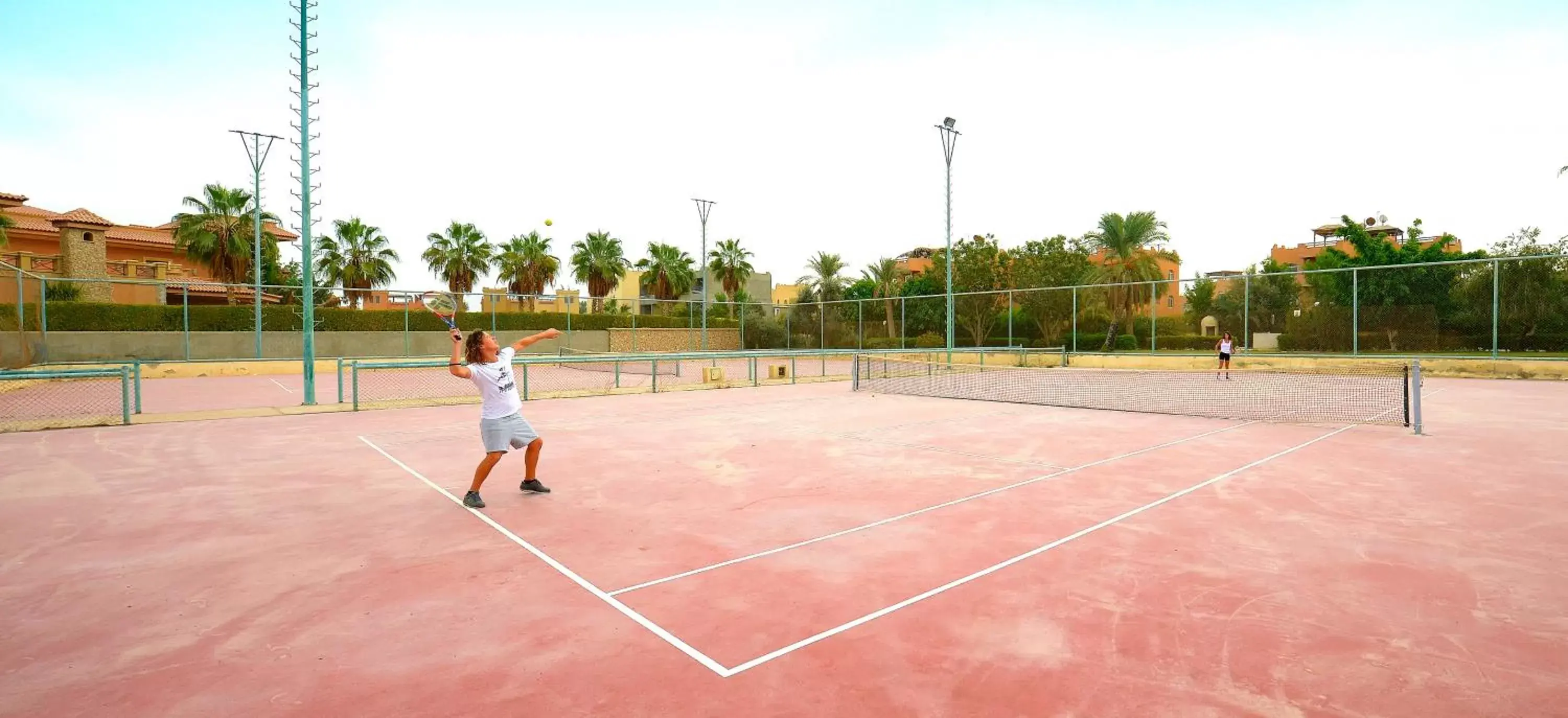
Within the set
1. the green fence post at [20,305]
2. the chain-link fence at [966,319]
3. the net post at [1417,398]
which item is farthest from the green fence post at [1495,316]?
the green fence post at [20,305]

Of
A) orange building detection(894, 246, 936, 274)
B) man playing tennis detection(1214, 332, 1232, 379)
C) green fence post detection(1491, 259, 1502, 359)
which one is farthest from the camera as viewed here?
orange building detection(894, 246, 936, 274)

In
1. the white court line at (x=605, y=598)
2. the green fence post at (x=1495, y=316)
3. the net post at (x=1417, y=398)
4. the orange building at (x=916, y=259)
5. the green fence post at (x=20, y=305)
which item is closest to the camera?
the white court line at (x=605, y=598)

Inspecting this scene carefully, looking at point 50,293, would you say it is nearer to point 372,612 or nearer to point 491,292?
point 491,292

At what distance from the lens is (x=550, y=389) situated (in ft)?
60.1

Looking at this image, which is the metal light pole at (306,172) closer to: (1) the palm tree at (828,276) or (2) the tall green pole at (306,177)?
(2) the tall green pole at (306,177)

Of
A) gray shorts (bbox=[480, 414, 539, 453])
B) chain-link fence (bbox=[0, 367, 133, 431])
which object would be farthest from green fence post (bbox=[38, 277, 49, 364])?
gray shorts (bbox=[480, 414, 539, 453])

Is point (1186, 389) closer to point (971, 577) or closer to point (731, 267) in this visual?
point (971, 577)

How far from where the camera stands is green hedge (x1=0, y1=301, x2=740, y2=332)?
87.5 ft

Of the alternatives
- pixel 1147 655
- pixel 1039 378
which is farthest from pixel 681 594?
pixel 1039 378

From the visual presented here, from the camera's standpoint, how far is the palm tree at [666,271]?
57.5 meters

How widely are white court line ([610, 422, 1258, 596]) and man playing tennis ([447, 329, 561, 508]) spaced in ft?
7.90

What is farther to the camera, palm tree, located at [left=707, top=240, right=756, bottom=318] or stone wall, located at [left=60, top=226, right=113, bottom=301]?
palm tree, located at [left=707, top=240, right=756, bottom=318]

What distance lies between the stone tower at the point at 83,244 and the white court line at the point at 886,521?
4316cm

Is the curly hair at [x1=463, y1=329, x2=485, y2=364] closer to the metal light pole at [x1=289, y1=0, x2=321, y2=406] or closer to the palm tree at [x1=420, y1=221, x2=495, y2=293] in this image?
the metal light pole at [x1=289, y1=0, x2=321, y2=406]
